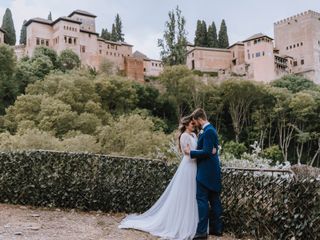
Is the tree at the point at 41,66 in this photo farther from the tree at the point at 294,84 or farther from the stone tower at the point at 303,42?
the stone tower at the point at 303,42

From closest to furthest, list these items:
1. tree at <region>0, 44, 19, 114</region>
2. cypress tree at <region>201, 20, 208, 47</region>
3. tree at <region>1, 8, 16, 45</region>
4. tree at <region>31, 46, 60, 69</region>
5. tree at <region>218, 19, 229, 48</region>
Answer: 1. tree at <region>0, 44, 19, 114</region>
2. tree at <region>31, 46, 60, 69</region>
3. tree at <region>1, 8, 16, 45</region>
4. cypress tree at <region>201, 20, 208, 47</region>
5. tree at <region>218, 19, 229, 48</region>

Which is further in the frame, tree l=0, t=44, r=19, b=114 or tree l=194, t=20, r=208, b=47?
tree l=194, t=20, r=208, b=47

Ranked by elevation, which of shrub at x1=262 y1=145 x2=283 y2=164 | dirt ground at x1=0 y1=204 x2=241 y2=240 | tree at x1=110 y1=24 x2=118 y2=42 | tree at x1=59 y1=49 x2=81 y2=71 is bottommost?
shrub at x1=262 y1=145 x2=283 y2=164

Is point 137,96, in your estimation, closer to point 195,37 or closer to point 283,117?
point 283,117

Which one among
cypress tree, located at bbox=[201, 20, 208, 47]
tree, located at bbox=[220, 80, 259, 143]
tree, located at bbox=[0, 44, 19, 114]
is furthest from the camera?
cypress tree, located at bbox=[201, 20, 208, 47]

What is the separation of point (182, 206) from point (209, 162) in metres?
0.79

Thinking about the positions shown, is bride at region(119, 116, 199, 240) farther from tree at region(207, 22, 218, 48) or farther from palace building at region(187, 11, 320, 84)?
tree at region(207, 22, 218, 48)

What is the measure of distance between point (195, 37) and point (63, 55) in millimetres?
26639

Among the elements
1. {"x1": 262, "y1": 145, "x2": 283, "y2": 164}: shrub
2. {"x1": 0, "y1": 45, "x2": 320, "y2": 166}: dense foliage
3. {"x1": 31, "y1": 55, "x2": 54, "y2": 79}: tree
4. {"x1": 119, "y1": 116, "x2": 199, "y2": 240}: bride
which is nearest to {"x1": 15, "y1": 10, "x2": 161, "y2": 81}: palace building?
{"x1": 31, "y1": 55, "x2": 54, "y2": 79}: tree

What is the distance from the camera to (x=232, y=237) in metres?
5.93

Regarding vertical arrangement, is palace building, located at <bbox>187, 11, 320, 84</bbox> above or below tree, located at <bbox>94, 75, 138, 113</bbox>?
above

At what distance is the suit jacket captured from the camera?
5613 millimetres

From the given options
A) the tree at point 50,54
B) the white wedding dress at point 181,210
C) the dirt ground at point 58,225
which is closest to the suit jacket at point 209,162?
the white wedding dress at point 181,210

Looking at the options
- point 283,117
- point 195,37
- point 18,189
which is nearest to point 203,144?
point 18,189
